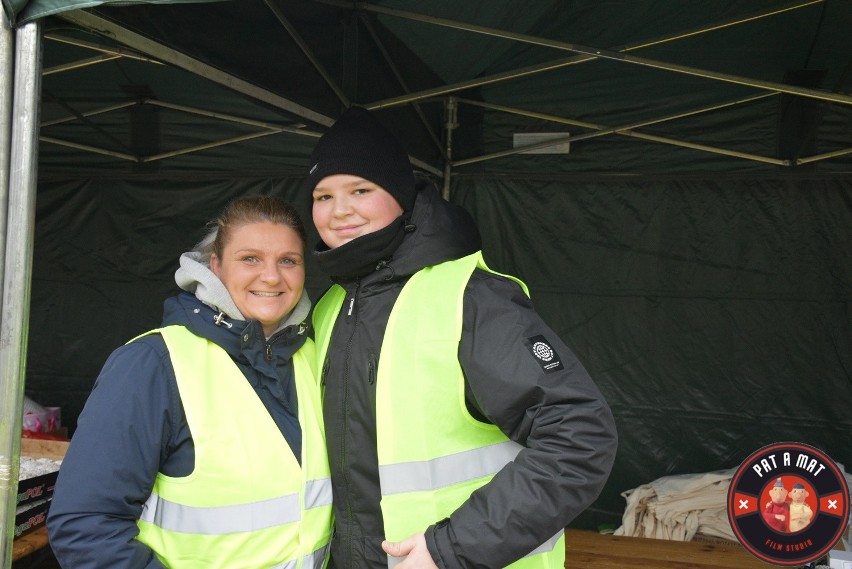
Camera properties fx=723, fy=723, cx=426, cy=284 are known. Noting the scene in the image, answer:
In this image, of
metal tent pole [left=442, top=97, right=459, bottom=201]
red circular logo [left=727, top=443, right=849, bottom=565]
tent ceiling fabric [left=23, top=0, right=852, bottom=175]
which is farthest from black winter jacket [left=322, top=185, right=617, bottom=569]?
metal tent pole [left=442, top=97, right=459, bottom=201]

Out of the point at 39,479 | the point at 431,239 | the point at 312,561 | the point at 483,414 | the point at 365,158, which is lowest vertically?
the point at 39,479

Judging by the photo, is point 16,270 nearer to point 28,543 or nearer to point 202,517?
point 202,517

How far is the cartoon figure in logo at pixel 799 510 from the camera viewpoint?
2393 millimetres

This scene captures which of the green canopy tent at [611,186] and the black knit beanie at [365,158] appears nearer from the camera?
the black knit beanie at [365,158]

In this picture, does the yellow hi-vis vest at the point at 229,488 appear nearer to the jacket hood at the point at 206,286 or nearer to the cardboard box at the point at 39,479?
the jacket hood at the point at 206,286

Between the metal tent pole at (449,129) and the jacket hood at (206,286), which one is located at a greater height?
the metal tent pole at (449,129)

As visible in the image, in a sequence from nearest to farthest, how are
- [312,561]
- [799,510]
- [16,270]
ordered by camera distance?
[16,270] → [312,561] → [799,510]

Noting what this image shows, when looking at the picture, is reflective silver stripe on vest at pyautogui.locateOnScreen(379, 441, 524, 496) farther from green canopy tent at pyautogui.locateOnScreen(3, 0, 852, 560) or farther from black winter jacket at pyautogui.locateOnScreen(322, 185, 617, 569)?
green canopy tent at pyautogui.locateOnScreen(3, 0, 852, 560)

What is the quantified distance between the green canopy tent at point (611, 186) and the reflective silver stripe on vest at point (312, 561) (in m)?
2.25

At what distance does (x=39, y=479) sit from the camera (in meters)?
2.59

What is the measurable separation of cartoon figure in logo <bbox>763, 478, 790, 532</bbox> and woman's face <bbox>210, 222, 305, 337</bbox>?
1748 millimetres

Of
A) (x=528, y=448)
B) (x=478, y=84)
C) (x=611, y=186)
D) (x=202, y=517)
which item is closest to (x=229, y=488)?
(x=202, y=517)

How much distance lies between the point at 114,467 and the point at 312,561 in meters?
0.49

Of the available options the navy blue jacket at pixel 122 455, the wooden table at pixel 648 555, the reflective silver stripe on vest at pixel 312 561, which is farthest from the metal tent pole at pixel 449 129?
the reflective silver stripe on vest at pixel 312 561
